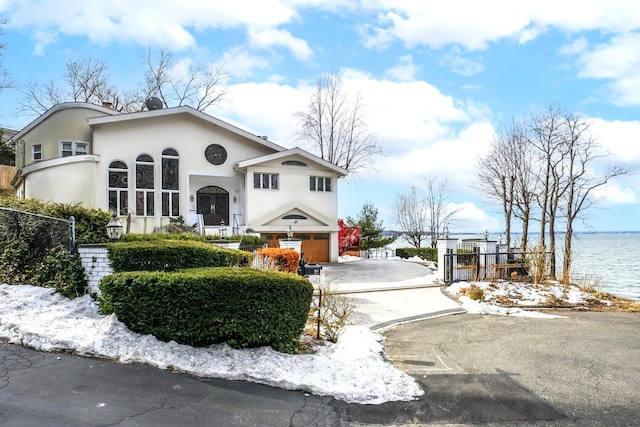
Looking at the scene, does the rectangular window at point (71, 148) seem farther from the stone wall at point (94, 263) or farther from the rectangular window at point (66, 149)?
the stone wall at point (94, 263)

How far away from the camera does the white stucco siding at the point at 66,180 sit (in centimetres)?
1811

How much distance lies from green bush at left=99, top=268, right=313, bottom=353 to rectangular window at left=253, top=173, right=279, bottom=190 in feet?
49.9

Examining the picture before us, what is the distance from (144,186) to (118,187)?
1.07 metres

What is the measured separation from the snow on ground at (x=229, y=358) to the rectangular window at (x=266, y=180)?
14763mm

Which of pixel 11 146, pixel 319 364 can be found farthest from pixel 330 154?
pixel 319 364

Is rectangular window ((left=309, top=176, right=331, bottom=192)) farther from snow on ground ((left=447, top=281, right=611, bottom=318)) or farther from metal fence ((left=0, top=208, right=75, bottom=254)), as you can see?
metal fence ((left=0, top=208, right=75, bottom=254))

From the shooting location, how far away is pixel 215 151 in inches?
839

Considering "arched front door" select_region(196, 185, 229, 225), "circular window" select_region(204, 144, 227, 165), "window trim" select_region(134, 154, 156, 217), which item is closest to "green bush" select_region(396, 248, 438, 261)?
"arched front door" select_region(196, 185, 229, 225)

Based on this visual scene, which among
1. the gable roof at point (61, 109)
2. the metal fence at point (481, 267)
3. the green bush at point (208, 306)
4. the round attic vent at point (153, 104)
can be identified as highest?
the round attic vent at point (153, 104)

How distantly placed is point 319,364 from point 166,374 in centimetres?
207

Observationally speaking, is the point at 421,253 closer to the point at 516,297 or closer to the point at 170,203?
the point at 516,297

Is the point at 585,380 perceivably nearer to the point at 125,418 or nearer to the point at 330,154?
the point at 125,418

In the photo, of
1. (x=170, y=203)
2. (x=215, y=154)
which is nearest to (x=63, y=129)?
(x=170, y=203)

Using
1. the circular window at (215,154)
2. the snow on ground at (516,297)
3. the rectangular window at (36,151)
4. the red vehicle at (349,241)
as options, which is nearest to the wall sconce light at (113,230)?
the snow on ground at (516,297)
